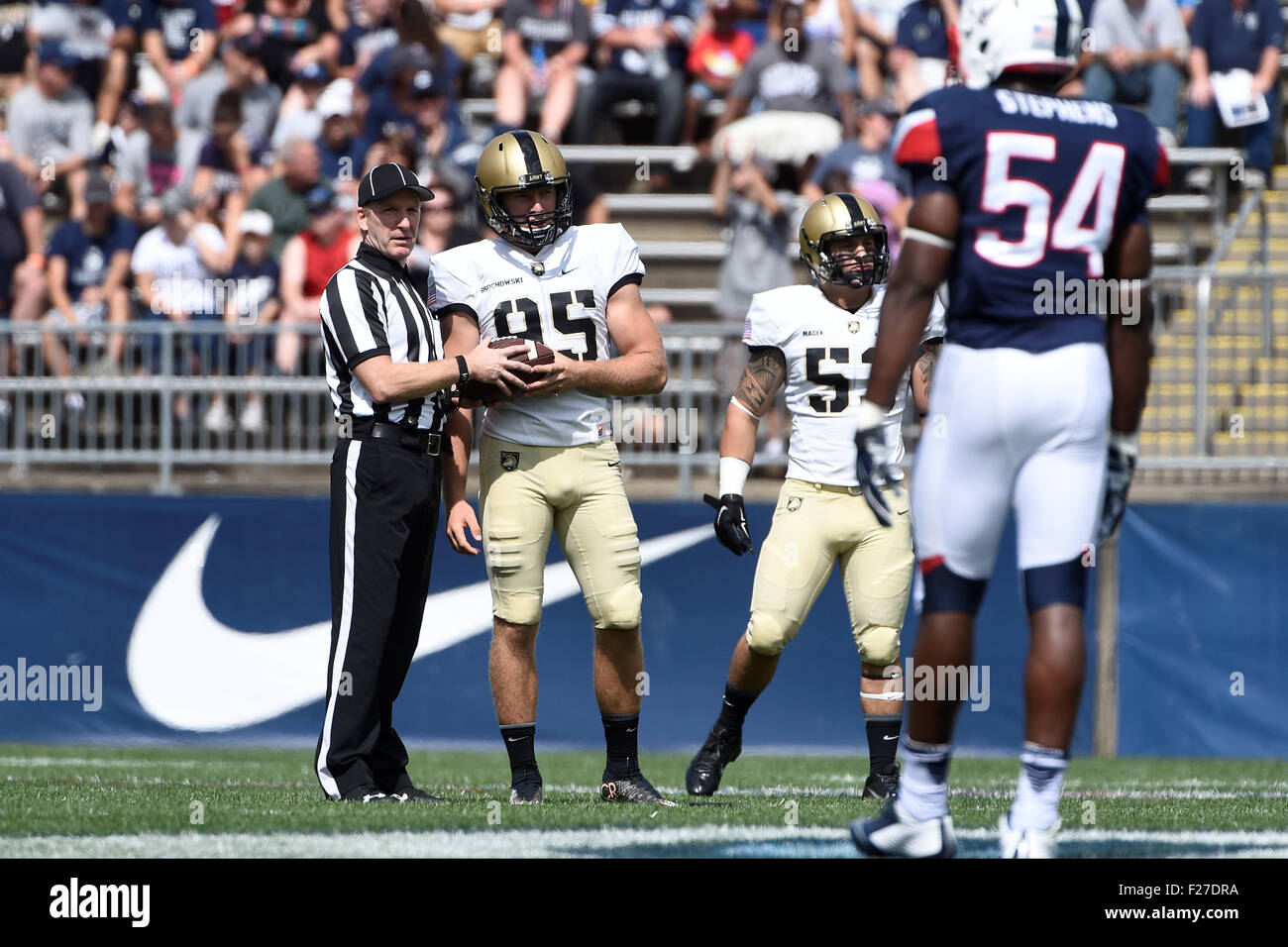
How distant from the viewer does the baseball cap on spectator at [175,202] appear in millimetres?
11992

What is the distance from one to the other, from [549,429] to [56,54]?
9.31 metres

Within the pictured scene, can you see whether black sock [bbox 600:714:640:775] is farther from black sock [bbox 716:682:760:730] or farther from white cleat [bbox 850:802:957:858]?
white cleat [bbox 850:802:957:858]

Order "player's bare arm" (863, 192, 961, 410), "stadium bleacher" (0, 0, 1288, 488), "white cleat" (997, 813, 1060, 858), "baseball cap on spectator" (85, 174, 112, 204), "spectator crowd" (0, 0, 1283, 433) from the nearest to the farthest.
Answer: "white cleat" (997, 813, 1060, 858) → "player's bare arm" (863, 192, 961, 410) → "stadium bleacher" (0, 0, 1288, 488) → "spectator crowd" (0, 0, 1283, 433) → "baseball cap on spectator" (85, 174, 112, 204)

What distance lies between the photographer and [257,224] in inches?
462

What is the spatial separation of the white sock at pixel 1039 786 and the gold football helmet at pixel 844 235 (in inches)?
108

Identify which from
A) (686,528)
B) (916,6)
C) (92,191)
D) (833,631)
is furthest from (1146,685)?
(92,191)

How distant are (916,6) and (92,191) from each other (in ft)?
19.6

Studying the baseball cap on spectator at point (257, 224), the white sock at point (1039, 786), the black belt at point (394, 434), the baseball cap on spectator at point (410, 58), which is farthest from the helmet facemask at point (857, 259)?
the baseball cap on spectator at point (410, 58)

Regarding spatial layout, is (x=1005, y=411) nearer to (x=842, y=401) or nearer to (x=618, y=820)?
(x=618, y=820)

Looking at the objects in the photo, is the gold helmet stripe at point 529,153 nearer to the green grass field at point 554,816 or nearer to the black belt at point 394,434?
the black belt at point 394,434

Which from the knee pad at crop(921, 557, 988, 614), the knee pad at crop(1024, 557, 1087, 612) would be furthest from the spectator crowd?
the knee pad at crop(1024, 557, 1087, 612)

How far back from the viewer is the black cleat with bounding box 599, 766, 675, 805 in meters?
5.86

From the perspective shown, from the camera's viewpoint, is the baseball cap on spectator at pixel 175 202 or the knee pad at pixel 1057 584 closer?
the knee pad at pixel 1057 584

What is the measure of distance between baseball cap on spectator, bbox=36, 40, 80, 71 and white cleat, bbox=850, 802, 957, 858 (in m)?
11.2
